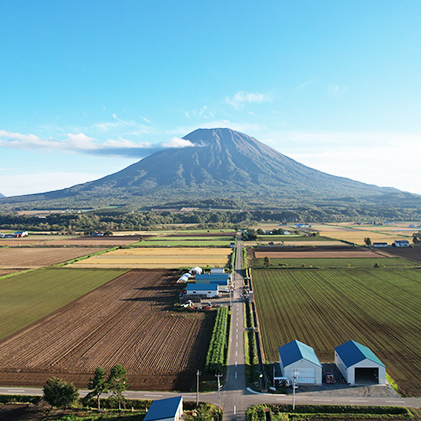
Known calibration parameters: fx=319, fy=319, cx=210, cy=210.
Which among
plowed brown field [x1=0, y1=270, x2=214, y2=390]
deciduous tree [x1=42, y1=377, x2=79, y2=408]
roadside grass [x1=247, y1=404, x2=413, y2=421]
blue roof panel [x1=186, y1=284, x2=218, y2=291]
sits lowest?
roadside grass [x1=247, y1=404, x2=413, y2=421]

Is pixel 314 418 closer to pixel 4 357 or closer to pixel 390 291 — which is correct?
pixel 4 357

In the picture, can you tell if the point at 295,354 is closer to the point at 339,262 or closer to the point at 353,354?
the point at 353,354

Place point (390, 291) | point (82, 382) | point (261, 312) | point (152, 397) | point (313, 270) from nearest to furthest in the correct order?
point (152, 397) < point (82, 382) < point (261, 312) < point (390, 291) < point (313, 270)

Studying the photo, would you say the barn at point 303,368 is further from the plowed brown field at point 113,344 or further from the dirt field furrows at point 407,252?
the dirt field furrows at point 407,252

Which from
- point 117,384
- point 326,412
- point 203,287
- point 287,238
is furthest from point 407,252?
point 117,384

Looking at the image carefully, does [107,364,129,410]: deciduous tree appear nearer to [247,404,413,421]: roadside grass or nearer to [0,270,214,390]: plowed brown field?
[0,270,214,390]: plowed brown field

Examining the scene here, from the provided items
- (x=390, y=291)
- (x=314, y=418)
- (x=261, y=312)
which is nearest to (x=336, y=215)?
(x=390, y=291)

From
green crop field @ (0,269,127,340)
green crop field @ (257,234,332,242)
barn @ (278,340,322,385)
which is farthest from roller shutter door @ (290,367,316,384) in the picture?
green crop field @ (257,234,332,242)
